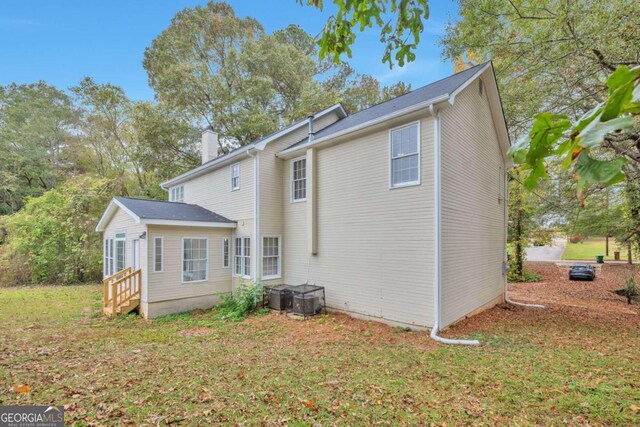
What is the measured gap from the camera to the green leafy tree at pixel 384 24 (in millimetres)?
2955

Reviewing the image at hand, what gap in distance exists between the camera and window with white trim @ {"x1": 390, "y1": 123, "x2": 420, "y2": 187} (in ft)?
26.2

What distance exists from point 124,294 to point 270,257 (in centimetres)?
487

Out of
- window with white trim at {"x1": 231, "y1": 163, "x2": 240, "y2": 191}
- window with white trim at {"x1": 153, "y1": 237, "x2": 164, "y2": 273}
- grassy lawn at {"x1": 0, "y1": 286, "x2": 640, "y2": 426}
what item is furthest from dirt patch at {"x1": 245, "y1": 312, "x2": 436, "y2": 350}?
window with white trim at {"x1": 231, "y1": 163, "x2": 240, "y2": 191}

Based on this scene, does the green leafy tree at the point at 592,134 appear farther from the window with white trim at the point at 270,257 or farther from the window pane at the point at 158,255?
the window pane at the point at 158,255

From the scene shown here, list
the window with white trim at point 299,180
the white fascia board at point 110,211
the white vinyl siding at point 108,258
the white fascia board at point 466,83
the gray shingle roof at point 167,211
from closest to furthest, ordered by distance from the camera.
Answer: the white fascia board at point 466,83, the gray shingle roof at point 167,211, the white fascia board at point 110,211, the window with white trim at point 299,180, the white vinyl siding at point 108,258

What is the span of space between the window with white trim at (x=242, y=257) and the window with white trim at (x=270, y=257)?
0.59 m

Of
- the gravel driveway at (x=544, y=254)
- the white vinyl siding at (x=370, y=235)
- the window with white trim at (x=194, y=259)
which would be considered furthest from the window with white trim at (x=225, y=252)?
the gravel driveway at (x=544, y=254)

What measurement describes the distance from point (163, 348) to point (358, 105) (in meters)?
20.8

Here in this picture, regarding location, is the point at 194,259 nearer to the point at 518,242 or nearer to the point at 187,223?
the point at 187,223

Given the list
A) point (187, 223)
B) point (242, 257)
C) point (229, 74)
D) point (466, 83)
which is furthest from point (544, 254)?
point (187, 223)

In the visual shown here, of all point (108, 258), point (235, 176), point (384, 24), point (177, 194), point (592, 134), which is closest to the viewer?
point (592, 134)

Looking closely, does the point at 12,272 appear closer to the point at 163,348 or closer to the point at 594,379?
the point at 163,348

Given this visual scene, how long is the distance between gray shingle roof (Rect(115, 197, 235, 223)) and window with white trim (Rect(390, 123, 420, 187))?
644cm

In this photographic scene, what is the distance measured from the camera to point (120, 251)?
1185 centimetres
